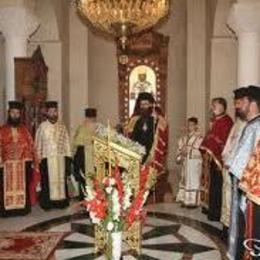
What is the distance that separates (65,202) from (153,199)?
1.55m

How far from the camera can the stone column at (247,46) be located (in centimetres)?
907

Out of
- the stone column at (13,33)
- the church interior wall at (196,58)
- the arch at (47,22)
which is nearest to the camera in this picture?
the stone column at (13,33)

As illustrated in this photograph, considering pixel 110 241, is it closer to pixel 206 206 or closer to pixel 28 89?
pixel 206 206

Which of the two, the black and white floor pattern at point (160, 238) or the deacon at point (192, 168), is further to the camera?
the deacon at point (192, 168)

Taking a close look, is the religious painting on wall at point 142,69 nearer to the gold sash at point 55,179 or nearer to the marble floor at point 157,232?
the gold sash at point 55,179

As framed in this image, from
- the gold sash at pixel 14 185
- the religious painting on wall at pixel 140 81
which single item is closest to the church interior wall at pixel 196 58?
the religious painting on wall at pixel 140 81

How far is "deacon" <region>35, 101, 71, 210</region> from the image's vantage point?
889cm

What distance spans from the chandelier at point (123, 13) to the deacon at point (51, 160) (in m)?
1.57

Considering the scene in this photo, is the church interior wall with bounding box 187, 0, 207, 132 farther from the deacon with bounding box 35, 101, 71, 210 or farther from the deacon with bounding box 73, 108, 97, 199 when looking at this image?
the deacon with bounding box 35, 101, 71, 210

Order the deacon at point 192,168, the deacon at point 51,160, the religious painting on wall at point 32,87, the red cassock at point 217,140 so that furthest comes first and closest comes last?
the deacon at point 192,168 < the deacon at point 51,160 < the religious painting on wall at point 32,87 < the red cassock at point 217,140

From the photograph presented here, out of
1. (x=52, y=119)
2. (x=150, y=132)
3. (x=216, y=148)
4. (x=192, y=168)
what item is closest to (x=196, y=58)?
(x=150, y=132)

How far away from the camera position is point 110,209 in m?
5.06

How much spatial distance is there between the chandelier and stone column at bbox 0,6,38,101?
148 centimetres

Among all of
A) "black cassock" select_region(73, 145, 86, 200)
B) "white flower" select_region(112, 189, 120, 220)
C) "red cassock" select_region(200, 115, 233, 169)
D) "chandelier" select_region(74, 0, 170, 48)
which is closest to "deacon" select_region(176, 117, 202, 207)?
"red cassock" select_region(200, 115, 233, 169)
